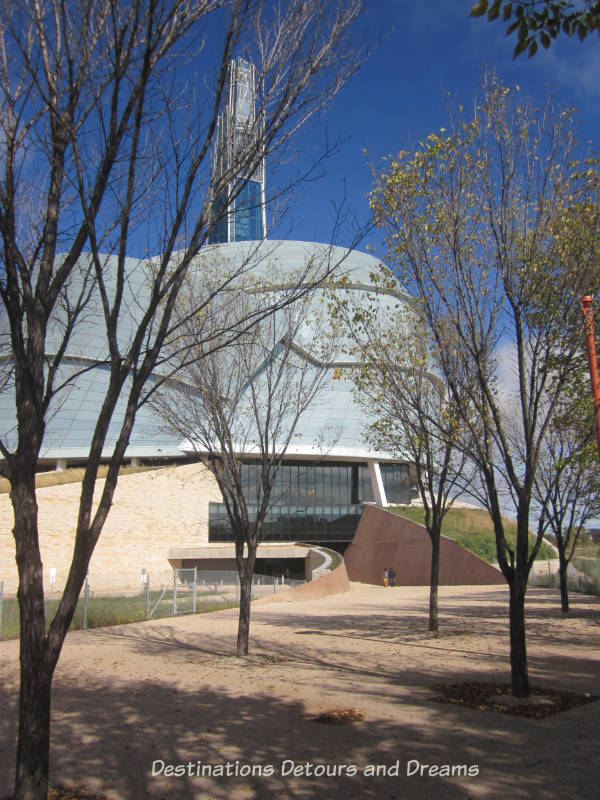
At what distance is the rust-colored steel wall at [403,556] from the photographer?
3522 centimetres

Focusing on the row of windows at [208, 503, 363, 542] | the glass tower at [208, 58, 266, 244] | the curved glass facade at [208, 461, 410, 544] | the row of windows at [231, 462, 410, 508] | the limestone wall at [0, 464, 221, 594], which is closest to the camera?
the glass tower at [208, 58, 266, 244]

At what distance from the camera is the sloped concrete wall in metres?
27.0

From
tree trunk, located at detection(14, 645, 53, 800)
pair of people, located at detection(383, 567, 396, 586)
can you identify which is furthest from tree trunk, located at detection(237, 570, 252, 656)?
pair of people, located at detection(383, 567, 396, 586)

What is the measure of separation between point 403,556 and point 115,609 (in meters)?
22.1

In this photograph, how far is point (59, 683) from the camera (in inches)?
383

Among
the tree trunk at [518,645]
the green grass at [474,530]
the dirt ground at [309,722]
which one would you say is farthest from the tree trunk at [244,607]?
the green grass at [474,530]

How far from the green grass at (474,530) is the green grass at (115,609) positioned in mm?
17610

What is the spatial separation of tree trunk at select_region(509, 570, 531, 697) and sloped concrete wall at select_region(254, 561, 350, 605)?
1874cm

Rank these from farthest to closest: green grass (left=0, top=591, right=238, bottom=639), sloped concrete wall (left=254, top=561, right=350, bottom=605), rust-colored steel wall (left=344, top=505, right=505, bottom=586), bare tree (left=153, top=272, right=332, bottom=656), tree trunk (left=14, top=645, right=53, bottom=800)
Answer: rust-colored steel wall (left=344, top=505, right=505, bottom=586) < sloped concrete wall (left=254, top=561, right=350, bottom=605) < green grass (left=0, top=591, right=238, bottom=639) < bare tree (left=153, top=272, right=332, bottom=656) < tree trunk (left=14, top=645, right=53, bottom=800)

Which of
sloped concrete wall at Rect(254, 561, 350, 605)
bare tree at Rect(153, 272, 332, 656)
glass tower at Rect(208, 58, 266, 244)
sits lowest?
sloped concrete wall at Rect(254, 561, 350, 605)

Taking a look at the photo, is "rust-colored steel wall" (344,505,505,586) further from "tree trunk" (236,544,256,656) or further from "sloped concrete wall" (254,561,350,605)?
"tree trunk" (236,544,256,656)

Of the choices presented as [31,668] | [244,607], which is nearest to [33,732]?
[31,668]

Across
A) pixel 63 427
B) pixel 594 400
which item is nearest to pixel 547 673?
pixel 594 400

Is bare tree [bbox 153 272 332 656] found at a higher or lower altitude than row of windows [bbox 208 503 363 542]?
higher
